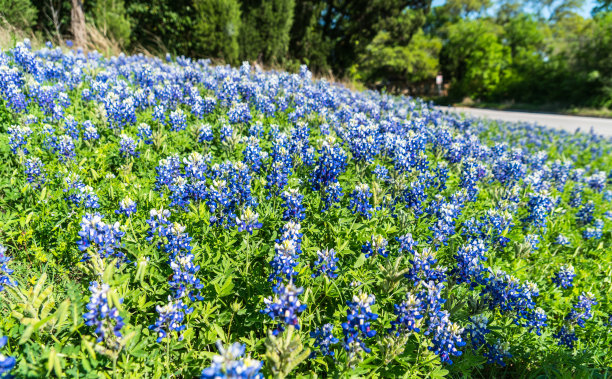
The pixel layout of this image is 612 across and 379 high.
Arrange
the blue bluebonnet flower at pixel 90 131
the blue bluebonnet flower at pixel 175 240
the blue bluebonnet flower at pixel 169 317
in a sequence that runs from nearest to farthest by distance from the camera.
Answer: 1. the blue bluebonnet flower at pixel 169 317
2. the blue bluebonnet flower at pixel 175 240
3. the blue bluebonnet flower at pixel 90 131

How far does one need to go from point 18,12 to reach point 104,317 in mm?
13721

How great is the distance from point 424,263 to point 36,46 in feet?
38.7

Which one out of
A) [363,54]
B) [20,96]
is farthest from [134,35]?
[363,54]

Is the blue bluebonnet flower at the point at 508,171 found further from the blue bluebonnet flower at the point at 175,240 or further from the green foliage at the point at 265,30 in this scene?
the green foliage at the point at 265,30

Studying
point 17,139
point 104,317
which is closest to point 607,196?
point 104,317

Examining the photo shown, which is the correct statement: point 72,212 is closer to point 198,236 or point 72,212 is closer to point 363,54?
point 198,236

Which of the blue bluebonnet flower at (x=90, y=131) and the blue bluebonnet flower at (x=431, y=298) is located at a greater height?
the blue bluebonnet flower at (x=90, y=131)

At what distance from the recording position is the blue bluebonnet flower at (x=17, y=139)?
339cm

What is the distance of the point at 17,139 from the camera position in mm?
3473

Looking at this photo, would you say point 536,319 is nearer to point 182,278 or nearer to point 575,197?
point 182,278

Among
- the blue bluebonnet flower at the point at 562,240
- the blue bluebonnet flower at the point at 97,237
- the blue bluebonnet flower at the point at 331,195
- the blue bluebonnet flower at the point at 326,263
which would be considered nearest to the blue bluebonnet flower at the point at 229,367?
the blue bluebonnet flower at the point at 326,263

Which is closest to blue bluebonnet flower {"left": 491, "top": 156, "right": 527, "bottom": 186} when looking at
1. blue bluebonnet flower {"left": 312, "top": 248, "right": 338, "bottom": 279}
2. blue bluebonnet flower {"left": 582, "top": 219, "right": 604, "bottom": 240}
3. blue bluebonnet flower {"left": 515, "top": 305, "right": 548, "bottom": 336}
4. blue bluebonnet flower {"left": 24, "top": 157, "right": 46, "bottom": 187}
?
blue bluebonnet flower {"left": 582, "top": 219, "right": 604, "bottom": 240}

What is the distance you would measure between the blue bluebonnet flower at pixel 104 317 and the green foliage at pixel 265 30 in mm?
13556

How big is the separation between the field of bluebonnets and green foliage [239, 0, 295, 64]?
9.52 metres
